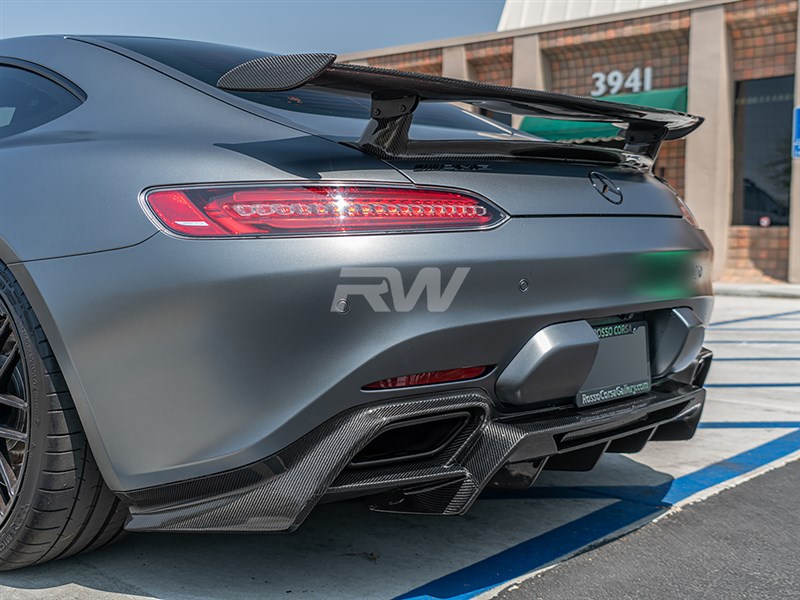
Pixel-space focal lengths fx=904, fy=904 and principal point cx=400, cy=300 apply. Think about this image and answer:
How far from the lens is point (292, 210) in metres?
1.95

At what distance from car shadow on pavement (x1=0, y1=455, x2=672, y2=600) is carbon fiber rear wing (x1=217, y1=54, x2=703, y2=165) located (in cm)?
108

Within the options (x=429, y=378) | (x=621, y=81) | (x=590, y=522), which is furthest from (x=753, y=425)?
(x=621, y=81)

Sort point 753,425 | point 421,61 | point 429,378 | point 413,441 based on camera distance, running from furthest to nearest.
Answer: point 421,61
point 753,425
point 413,441
point 429,378

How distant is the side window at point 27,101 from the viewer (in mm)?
2531

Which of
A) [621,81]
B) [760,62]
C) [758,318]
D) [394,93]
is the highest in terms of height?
[760,62]

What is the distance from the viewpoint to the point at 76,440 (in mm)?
2135

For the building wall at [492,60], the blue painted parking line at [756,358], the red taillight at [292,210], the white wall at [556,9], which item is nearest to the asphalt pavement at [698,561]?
the red taillight at [292,210]

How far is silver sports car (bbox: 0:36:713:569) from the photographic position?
1917 mm

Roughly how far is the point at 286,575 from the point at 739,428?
8.20 ft

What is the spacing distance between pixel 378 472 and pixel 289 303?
445 millimetres

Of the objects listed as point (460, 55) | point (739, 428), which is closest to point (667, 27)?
point (460, 55)

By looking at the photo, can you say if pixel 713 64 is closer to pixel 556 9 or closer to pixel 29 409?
pixel 556 9

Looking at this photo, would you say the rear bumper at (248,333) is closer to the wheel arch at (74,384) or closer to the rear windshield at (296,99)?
the wheel arch at (74,384)

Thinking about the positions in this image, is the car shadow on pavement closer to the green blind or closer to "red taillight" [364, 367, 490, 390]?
"red taillight" [364, 367, 490, 390]
